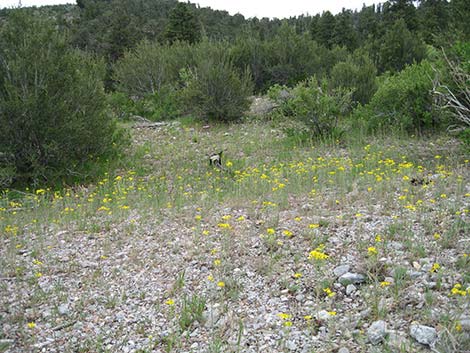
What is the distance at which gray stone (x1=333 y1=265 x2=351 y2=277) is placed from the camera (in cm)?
363

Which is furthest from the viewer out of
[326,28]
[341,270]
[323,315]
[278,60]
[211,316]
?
[326,28]

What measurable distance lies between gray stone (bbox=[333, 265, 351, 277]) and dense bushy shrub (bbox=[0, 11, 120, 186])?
578 cm

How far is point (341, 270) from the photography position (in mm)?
3656

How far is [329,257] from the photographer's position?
3920 millimetres

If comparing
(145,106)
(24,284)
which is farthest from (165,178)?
(145,106)

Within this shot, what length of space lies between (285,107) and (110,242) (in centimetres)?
724

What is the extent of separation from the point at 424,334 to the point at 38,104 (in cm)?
714

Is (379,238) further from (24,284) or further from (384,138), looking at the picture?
(384,138)

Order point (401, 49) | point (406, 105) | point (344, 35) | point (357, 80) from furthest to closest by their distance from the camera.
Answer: point (344, 35)
point (401, 49)
point (357, 80)
point (406, 105)

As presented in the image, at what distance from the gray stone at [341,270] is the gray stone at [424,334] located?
2.78 feet

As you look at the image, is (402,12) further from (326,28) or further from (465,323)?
(465,323)

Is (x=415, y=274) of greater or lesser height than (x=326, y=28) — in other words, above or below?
below

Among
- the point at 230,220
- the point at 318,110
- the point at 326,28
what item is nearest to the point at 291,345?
the point at 230,220

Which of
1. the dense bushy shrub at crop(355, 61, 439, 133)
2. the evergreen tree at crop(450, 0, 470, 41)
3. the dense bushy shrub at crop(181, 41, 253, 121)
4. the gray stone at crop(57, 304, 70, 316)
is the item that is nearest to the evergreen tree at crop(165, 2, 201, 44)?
the dense bushy shrub at crop(181, 41, 253, 121)
